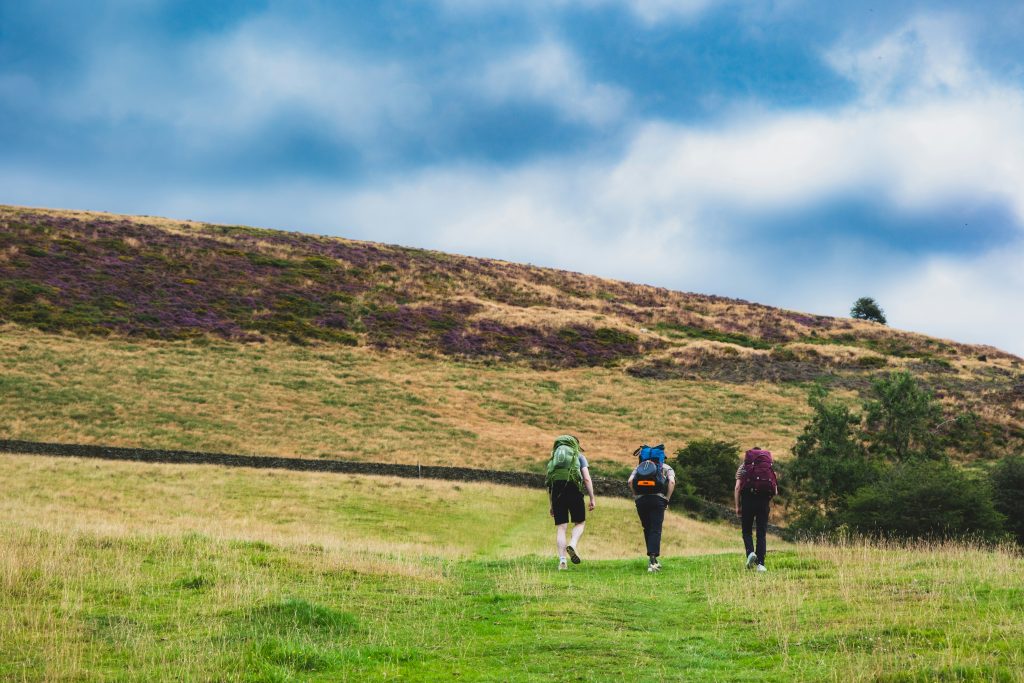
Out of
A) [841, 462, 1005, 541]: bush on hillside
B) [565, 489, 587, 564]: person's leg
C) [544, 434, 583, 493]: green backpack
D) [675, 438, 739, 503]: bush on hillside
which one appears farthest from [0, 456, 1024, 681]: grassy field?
[675, 438, 739, 503]: bush on hillside

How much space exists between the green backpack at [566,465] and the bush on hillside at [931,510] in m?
9.95

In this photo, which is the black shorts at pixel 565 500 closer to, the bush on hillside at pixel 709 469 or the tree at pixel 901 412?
the bush on hillside at pixel 709 469

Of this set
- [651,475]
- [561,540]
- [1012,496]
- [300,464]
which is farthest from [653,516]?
[300,464]

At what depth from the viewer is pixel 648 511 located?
50.5 feet

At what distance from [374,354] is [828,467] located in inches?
1696

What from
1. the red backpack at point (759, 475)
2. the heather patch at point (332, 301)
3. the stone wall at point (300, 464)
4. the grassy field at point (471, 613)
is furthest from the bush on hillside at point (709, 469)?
the heather patch at point (332, 301)

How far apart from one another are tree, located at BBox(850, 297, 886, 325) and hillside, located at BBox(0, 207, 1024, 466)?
1157 inches

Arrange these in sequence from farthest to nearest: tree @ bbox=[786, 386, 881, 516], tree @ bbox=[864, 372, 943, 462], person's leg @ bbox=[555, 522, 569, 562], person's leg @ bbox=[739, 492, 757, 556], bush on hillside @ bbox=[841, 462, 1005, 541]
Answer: tree @ bbox=[864, 372, 943, 462] → tree @ bbox=[786, 386, 881, 516] → bush on hillside @ bbox=[841, 462, 1005, 541] → person's leg @ bbox=[555, 522, 569, 562] → person's leg @ bbox=[739, 492, 757, 556]

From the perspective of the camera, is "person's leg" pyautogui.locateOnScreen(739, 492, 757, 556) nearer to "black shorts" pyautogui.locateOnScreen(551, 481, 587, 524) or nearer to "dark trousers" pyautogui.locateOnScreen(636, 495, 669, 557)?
"dark trousers" pyautogui.locateOnScreen(636, 495, 669, 557)

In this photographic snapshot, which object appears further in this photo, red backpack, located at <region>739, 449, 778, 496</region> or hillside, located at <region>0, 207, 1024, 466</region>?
hillside, located at <region>0, 207, 1024, 466</region>

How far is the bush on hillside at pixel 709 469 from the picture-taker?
39.1m

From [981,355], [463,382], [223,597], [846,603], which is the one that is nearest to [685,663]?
[846,603]

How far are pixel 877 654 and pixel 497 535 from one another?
19171 mm

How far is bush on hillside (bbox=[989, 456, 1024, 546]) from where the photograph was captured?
26.0 meters
